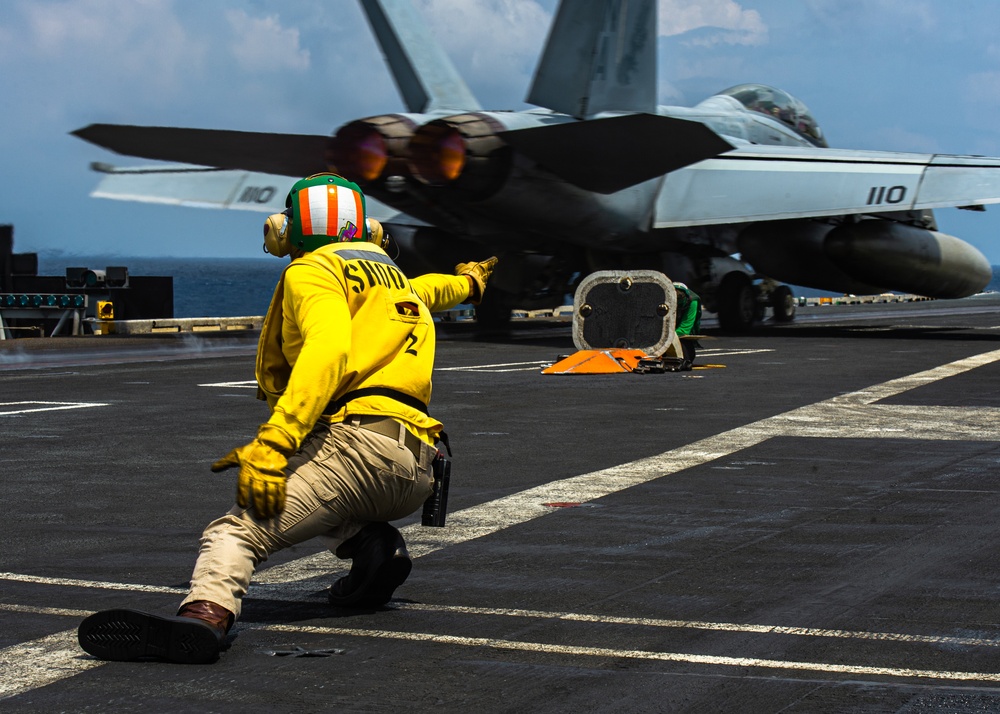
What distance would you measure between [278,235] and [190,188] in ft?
91.2

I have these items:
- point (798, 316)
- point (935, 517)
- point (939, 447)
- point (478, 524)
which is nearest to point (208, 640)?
point (478, 524)

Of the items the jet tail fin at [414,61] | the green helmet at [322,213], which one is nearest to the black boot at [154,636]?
the green helmet at [322,213]

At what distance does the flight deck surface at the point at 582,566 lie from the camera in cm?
471

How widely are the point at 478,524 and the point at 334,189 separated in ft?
9.62

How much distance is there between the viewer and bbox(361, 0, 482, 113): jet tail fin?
91.8 ft

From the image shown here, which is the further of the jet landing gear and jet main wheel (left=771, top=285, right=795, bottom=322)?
jet main wheel (left=771, top=285, right=795, bottom=322)

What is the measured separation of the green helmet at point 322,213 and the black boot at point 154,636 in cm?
170

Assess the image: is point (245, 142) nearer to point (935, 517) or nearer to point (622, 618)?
point (935, 517)

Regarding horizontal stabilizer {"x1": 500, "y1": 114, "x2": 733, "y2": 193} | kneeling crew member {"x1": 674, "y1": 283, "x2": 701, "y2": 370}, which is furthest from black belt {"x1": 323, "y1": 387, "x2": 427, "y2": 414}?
horizontal stabilizer {"x1": 500, "y1": 114, "x2": 733, "y2": 193}

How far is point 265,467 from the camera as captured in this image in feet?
16.5

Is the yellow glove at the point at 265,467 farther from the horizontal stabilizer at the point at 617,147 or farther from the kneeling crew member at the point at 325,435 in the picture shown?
the horizontal stabilizer at the point at 617,147

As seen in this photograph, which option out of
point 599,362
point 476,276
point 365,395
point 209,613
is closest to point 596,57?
point 599,362

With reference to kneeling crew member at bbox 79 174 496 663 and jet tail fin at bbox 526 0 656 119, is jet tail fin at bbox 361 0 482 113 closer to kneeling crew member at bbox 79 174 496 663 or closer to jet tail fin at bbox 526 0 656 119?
jet tail fin at bbox 526 0 656 119

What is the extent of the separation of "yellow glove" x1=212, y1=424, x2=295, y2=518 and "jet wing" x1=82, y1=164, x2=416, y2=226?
1076 inches
